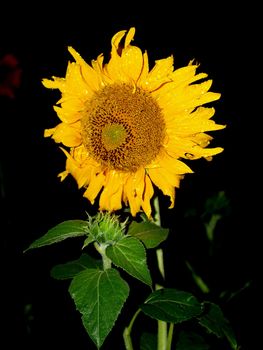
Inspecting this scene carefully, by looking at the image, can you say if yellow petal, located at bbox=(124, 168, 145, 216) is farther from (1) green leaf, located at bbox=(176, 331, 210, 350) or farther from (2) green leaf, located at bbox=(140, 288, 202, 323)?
(1) green leaf, located at bbox=(176, 331, 210, 350)

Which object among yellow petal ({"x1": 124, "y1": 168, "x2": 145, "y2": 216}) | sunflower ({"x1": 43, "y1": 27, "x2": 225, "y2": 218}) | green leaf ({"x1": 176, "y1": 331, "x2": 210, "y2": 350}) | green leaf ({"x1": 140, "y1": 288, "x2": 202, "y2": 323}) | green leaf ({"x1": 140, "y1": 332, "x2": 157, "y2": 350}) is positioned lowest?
green leaf ({"x1": 176, "y1": 331, "x2": 210, "y2": 350})

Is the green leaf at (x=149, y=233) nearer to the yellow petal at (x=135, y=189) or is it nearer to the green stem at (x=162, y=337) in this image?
the yellow petal at (x=135, y=189)

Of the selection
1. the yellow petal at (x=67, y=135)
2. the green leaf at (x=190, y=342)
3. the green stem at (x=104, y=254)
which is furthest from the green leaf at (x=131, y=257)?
the green leaf at (x=190, y=342)

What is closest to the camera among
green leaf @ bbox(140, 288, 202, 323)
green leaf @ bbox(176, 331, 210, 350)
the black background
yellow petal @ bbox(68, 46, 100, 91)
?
green leaf @ bbox(140, 288, 202, 323)

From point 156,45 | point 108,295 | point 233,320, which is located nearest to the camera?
point 108,295

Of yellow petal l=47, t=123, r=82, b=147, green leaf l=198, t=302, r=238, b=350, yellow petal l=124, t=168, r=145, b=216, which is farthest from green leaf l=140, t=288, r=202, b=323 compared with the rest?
yellow petal l=47, t=123, r=82, b=147

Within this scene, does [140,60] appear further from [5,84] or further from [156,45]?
[156,45]

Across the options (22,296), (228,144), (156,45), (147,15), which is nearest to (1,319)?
(22,296)
